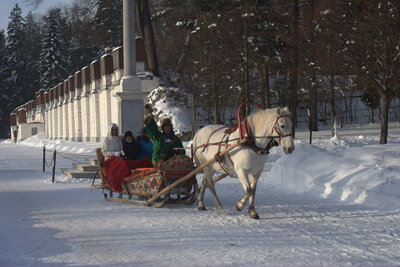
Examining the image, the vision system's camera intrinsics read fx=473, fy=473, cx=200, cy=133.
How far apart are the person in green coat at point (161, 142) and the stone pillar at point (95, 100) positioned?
81.5 ft

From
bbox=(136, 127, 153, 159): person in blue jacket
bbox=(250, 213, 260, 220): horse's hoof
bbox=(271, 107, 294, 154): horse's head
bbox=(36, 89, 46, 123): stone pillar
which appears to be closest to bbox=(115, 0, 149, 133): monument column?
bbox=(136, 127, 153, 159): person in blue jacket

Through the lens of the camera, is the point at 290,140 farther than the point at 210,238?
Yes

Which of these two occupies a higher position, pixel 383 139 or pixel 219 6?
pixel 219 6

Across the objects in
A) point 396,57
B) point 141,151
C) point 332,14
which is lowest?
point 141,151

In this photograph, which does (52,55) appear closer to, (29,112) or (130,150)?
(29,112)

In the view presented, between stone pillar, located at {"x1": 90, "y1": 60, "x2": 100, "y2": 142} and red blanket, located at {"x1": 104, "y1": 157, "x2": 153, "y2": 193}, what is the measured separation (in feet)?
79.5

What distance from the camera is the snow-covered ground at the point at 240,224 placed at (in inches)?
220

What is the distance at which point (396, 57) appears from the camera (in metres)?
17.0

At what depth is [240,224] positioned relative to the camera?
7.50m

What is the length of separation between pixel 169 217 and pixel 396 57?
40.4ft

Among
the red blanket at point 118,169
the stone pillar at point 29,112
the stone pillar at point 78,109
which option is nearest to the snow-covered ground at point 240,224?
the red blanket at point 118,169

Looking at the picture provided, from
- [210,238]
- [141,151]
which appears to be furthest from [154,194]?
[210,238]

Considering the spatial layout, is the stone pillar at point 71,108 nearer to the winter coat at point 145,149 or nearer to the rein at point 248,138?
the winter coat at point 145,149

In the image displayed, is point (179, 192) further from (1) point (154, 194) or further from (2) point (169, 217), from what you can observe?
(2) point (169, 217)
